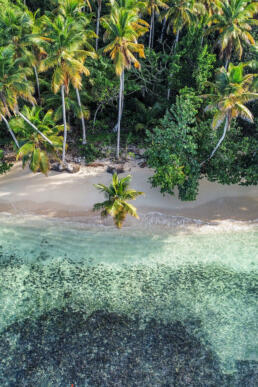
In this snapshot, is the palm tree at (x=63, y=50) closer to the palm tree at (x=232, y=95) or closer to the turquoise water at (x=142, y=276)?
the palm tree at (x=232, y=95)

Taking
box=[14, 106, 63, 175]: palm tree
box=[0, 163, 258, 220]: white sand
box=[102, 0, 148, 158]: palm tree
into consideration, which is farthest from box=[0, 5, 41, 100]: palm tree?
box=[0, 163, 258, 220]: white sand

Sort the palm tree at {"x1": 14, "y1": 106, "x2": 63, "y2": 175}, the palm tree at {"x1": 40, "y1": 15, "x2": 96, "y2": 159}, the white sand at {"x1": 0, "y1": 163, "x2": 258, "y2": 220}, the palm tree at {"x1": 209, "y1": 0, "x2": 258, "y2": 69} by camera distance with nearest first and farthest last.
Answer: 1. the palm tree at {"x1": 40, "y1": 15, "x2": 96, "y2": 159}
2. the palm tree at {"x1": 14, "y1": 106, "x2": 63, "y2": 175}
3. the white sand at {"x1": 0, "y1": 163, "x2": 258, "y2": 220}
4. the palm tree at {"x1": 209, "y1": 0, "x2": 258, "y2": 69}

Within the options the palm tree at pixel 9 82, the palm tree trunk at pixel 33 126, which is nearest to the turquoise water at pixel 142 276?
Result: the palm tree trunk at pixel 33 126

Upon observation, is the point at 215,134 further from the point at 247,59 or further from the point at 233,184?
the point at 247,59

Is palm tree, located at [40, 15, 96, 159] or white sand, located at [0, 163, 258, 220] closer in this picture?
palm tree, located at [40, 15, 96, 159]

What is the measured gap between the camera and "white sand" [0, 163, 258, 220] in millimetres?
24094

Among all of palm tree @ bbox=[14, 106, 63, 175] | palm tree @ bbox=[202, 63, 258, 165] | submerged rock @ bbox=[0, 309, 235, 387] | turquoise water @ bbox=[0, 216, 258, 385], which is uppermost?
palm tree @ bbox=[202, 63, 258, 165]

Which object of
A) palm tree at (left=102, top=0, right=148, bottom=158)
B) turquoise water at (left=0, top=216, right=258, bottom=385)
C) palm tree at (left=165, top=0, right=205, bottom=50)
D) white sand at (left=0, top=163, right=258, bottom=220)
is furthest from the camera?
palm tree at (left=165, top=0, right=205, bottom=50)

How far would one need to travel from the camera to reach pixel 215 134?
913 inches

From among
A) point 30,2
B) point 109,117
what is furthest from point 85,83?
point 30,2

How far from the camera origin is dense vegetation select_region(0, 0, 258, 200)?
21.5 meters

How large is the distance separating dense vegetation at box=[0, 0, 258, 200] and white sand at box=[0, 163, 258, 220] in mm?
1227

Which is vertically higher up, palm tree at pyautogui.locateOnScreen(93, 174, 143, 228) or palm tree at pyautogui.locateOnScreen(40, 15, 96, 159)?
palm tree at pyautogui.locateOnScreen(40, 15, 96, 159)

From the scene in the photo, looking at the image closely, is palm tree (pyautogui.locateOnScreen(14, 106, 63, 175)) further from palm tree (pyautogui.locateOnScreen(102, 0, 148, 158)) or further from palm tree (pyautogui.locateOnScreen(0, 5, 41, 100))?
palm tree (pyautogui.locateOnScreen(102, 0, 148, 158))
